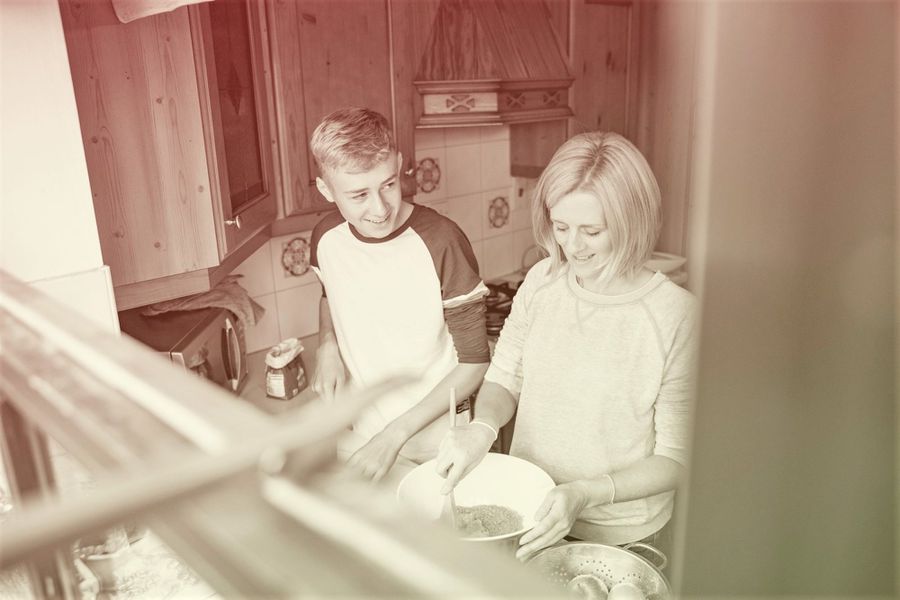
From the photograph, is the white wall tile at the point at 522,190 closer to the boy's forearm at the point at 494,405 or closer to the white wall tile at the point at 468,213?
the white wall tile at the point at 468,213

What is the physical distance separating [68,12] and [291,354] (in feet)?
3.09

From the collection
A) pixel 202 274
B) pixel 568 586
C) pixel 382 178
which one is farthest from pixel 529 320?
pixel 202 274

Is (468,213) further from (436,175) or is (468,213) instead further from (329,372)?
(329,372)

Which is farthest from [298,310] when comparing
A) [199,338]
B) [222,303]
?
[199,338]

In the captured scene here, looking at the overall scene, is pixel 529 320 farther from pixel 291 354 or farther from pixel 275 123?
pixel 275 123

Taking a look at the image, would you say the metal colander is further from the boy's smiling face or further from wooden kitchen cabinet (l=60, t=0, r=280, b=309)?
wooden kitchen cabinet (l=60, t=0, r=280, b=309)

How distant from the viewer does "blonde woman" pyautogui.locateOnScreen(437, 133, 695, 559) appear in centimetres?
116

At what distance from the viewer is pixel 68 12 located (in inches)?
49.3

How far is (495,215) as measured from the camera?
2973 mm

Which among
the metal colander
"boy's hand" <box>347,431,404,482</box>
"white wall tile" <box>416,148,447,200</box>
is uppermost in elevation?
"white wall tile" <box>416,148,447,200</box>

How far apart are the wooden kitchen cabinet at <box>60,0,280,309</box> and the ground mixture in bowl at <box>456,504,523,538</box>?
2.65 feet

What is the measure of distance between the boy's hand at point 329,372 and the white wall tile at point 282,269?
0.66 m

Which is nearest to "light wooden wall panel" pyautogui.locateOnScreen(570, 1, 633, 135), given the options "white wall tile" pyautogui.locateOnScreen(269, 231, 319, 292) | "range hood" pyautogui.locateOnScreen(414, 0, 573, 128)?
"range hood" pyautogui.locateOnScreen(414, 0, 573, 128)

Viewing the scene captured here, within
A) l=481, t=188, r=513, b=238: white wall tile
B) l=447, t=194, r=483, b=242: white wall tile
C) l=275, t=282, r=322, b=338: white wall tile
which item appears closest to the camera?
l=275, t=282, r=322, b=338: white wall tile
